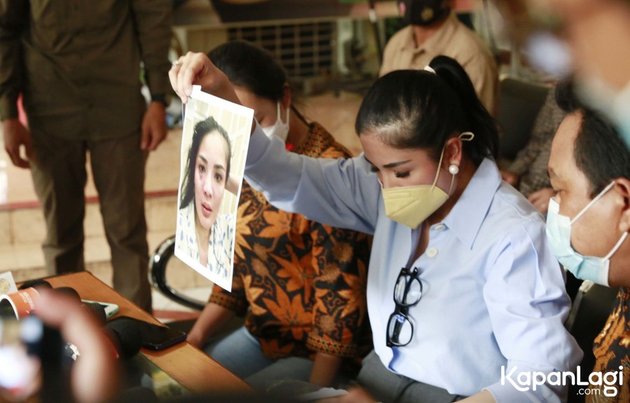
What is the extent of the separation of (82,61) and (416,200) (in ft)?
5.07

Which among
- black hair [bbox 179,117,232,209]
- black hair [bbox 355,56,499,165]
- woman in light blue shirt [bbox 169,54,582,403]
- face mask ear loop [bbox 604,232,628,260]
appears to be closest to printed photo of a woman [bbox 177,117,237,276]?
black hair [bbox 179,117,232,209]

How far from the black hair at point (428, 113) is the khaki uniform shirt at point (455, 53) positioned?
1.30 metres

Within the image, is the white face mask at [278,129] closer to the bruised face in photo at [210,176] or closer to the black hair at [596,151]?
the bruised face in photo at [210,176]

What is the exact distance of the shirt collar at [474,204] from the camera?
56.2 inches

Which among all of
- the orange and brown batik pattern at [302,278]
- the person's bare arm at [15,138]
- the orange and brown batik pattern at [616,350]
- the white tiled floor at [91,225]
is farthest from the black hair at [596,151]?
the white tiled floor at [91,225]

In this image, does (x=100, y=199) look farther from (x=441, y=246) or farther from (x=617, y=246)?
(x=617, y=246)

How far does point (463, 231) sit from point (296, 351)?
653 millimetres

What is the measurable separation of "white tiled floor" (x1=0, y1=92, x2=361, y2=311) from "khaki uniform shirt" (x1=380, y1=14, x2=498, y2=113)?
1.36 feet

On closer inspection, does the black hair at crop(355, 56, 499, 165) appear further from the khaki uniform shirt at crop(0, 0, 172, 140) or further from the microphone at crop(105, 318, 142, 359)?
the khaki uniform shirt at crop(0, 0, 172, 140)

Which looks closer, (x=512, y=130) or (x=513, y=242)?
(x=513, y=242)

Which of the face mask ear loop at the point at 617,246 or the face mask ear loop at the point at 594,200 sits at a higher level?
the face mask ear loop at the point at 594,200

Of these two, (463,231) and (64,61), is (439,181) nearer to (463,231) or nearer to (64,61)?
(463,231)

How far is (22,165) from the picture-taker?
2672 millimetres

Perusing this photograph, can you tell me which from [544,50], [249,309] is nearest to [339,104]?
[249,309]
